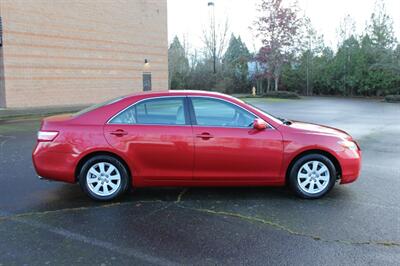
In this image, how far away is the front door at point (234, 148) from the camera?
5.44m

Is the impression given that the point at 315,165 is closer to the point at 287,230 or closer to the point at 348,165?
the point at 348,165

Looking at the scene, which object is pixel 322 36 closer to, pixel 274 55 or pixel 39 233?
pixel 274 55

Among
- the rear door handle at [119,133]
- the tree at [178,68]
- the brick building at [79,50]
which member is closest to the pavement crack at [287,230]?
the rear door handle at [119,133]

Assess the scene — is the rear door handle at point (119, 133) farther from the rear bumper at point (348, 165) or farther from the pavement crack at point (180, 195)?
the rear bumper at point (348, 165)

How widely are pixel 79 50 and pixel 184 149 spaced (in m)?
21.5

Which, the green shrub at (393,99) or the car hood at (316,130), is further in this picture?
the green shrub at (393,99)

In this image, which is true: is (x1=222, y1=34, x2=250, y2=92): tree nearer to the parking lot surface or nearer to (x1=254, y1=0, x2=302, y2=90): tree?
(x1=254, y1=0, x2=302, y2=90): tree

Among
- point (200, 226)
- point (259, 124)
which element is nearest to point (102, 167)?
point (200, 226)

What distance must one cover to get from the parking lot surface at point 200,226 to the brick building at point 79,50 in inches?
647

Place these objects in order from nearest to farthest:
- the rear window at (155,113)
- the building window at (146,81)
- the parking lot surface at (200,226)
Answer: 1. the parking lot surface at (200,226)
2. the rear window at (155,113)
3. the building window at (146,81)

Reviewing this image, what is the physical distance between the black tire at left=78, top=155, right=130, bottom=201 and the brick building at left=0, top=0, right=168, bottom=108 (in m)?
17.4

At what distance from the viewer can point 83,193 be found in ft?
19.3

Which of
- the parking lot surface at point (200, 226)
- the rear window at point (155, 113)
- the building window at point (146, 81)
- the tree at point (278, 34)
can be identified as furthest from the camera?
the tree at point (278, 34)

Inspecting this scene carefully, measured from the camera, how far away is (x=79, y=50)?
25.0m
